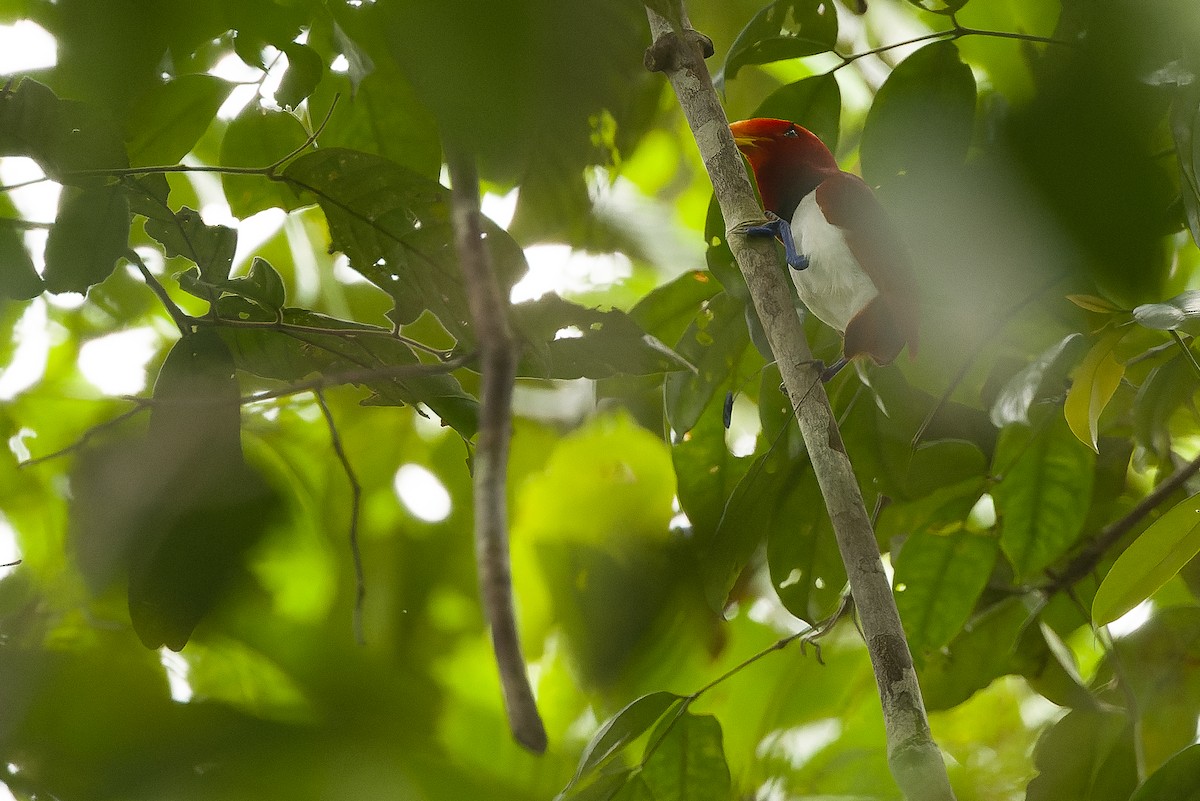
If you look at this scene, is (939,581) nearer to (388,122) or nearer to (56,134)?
(388,122)

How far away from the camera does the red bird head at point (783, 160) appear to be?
1.08m

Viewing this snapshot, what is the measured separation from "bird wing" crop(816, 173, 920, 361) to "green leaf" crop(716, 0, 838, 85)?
0.22 meters

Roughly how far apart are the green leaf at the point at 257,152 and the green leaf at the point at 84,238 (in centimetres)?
14

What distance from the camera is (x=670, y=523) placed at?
1.02 m

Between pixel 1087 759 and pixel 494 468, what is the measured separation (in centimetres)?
85

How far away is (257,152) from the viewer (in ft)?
2.39

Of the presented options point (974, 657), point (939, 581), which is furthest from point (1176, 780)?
point (974, 657)

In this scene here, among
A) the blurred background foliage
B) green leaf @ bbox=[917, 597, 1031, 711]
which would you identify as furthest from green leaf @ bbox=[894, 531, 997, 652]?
green leaf @ bbox=[917, 597, 1031, 711]

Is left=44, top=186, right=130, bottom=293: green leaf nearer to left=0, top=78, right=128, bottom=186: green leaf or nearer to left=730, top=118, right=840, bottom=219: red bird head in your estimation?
left=0, top=78, right=128, bottom=186: green leaf

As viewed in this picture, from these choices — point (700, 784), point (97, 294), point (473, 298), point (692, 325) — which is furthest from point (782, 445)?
point (97, 294)

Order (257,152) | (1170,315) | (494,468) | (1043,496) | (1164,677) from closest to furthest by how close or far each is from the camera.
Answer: (494,468), (1170,315), (257,152), (1043,496), (1164,677)

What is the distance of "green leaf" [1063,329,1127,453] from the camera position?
0.62 meters

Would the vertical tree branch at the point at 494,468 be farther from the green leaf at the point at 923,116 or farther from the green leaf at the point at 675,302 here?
the green leaf at the point at 675,302

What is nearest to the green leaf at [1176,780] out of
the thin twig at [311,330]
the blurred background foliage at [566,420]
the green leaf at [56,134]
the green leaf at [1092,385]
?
the blurred background foliage at [566,420]
